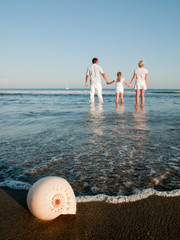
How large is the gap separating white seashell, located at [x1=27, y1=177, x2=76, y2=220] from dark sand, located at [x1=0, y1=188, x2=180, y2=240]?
11cm

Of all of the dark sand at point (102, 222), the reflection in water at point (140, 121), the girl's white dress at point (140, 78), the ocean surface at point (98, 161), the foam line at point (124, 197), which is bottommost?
the dark sand at point (102, 222)

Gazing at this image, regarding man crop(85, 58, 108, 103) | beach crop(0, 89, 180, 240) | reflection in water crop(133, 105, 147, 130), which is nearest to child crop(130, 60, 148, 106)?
man crop(85, 58, 108, 103)

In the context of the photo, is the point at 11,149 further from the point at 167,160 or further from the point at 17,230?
the point at 167,160

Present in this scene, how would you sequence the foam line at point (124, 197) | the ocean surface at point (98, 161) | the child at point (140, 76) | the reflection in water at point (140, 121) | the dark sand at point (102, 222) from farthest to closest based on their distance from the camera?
the child at point (140, 76) < the reflection in water at point (140, 121) < the ocean surface at point (98, 161) < the foam line at point (124, 197) < the dark sand at point (102, 222)

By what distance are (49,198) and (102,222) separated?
43 centimetres

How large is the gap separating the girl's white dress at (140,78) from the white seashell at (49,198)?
9330mm

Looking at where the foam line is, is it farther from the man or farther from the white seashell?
the man

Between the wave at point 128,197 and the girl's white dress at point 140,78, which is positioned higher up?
the girl's white dress at point 140,78

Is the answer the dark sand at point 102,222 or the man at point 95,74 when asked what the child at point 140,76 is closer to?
the man at point 95,74

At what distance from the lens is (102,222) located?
4.54ft

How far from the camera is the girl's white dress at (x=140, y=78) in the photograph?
9.81 m

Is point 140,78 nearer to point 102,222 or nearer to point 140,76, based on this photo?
point 140,76

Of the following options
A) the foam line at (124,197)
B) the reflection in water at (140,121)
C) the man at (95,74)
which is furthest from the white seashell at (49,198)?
the man at (95,74)

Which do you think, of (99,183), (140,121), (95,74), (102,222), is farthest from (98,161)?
(95,74)
